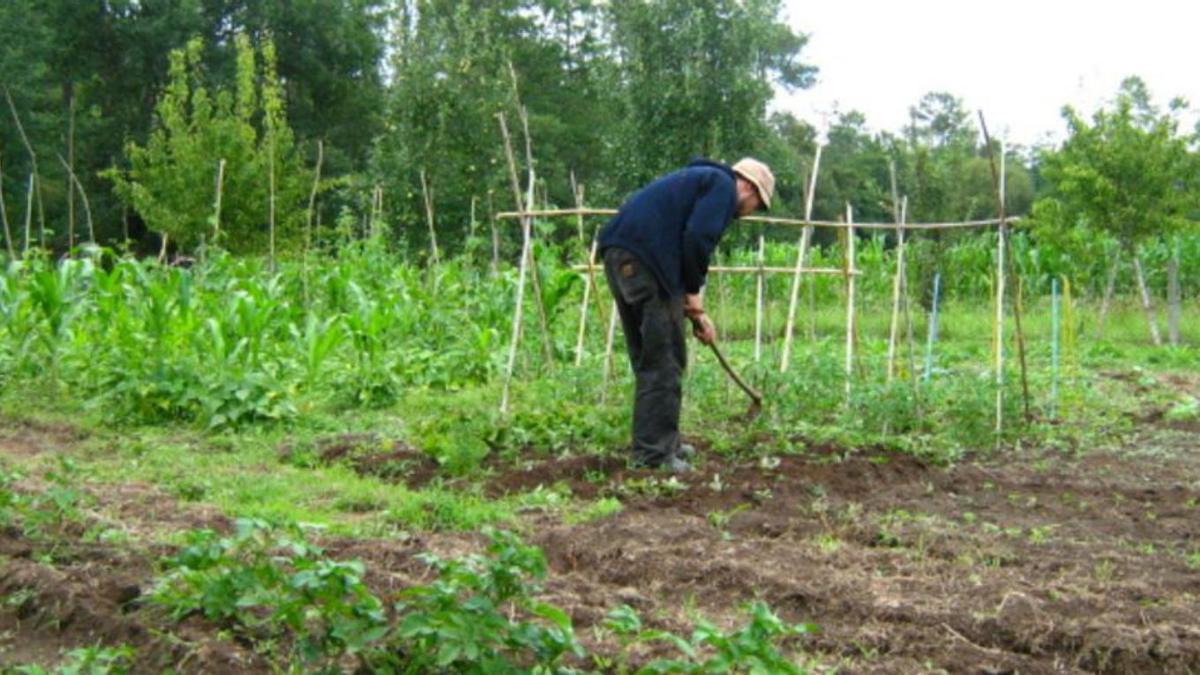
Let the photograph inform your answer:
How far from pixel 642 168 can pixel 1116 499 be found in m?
16.8

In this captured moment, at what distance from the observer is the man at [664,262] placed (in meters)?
6.94

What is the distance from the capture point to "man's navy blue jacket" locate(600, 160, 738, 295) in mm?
6902

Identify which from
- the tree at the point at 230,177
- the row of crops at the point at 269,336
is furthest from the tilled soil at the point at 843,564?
the tree at the point at 230,177

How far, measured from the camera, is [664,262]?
6.95m

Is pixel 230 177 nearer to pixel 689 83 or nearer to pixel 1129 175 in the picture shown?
pixel 689 83

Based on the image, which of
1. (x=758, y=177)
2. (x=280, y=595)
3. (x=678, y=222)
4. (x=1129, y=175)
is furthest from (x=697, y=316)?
(x=1129, y=175)

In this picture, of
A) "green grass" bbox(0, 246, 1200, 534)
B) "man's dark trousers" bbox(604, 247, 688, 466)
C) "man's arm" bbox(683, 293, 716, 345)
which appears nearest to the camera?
"green grass" bbox(0, 246, 1200, 534)

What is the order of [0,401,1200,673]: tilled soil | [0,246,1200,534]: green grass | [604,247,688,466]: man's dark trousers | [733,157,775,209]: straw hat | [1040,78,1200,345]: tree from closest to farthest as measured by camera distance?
[0,401,1200,673]: tilled soil, [0,246,1200,534]: green grass, [604,247,688,466]: man's dark trousers, [733,157,775,209]: straw hat, [1040,78,1200,345]: tree

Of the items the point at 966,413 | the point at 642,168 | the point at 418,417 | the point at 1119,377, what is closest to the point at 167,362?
the point at 418,417

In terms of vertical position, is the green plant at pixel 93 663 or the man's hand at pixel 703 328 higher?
the man's hand at pixel 703 328

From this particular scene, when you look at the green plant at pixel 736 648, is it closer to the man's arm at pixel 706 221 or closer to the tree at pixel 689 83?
the man's arm at pixel 706 221

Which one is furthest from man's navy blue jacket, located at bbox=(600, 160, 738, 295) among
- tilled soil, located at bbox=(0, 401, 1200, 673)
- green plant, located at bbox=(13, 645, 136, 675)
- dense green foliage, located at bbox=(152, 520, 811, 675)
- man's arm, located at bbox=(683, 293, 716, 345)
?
green plant, located at bbox=(13, 645, 136, 675)

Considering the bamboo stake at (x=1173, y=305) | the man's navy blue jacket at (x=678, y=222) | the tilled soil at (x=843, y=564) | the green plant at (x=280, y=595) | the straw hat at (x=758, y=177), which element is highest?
the straw hat at (x=758, y=177)

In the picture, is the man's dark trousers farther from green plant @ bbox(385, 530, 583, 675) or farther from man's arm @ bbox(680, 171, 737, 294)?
green plant @ bbox(385, 530, 583, 675)
